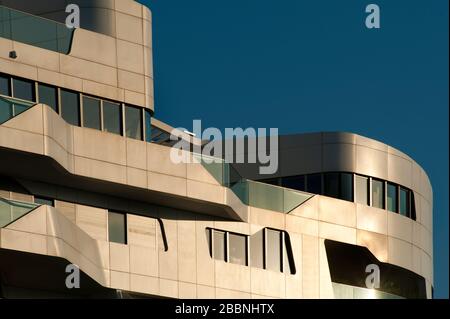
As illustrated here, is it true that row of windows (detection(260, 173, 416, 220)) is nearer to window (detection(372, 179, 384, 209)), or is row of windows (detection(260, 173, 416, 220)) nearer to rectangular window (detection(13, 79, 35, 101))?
window (detection(372, 179, 384, 209))

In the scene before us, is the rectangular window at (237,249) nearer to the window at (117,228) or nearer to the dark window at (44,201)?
the window at (117,228)

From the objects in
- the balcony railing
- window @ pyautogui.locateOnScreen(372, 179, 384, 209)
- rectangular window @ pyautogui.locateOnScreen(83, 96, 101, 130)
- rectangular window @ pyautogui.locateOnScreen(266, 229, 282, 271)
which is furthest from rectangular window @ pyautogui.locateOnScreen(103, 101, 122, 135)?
window @ pyautogui.locateOnScreen(372, 179, 384, 209)

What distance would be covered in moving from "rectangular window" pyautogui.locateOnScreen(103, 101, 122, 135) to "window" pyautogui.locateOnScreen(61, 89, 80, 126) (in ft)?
4.11

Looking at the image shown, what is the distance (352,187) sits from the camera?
8200 cm

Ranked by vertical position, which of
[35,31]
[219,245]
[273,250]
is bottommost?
[219,245]

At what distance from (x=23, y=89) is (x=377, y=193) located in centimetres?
1968

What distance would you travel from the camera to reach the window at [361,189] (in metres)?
81.8

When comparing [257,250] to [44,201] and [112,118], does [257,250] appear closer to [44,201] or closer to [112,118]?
[112,118]

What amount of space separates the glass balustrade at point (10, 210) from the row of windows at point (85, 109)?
5.48 m

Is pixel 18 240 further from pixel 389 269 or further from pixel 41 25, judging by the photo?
pixel 389 269

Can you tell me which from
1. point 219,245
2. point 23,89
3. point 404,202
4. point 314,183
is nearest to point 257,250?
point 219,245

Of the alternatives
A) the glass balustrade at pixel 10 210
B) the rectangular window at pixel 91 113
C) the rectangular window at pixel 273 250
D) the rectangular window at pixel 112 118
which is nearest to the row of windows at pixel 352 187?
the rectangular window at pixel 273 250

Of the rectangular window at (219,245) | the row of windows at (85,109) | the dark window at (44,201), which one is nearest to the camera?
the row of windows at (85,109)
